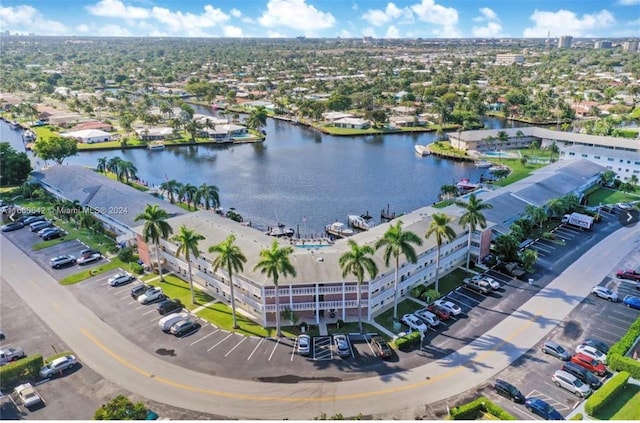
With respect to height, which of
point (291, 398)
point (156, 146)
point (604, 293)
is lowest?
point (291, 398)

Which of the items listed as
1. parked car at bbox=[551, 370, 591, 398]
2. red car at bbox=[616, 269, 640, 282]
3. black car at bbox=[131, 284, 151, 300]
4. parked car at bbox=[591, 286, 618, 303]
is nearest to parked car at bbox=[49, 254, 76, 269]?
black car at bbox=[131, 284, 151, 300]

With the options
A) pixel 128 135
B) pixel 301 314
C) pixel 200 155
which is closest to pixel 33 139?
pixel 128 135

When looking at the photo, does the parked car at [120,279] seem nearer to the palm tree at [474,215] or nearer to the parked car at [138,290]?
the parked car at [138,290]

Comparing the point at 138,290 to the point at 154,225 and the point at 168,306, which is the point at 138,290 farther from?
the point at 154,225

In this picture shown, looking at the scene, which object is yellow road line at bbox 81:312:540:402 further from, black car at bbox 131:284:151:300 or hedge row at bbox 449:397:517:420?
black car at bbox 131:284:151:300

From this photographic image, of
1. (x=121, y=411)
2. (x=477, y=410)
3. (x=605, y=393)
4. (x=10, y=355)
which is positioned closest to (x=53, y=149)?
(x=10, y=355)

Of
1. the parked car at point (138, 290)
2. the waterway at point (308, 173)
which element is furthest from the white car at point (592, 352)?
the parked car at point (138, 290)
